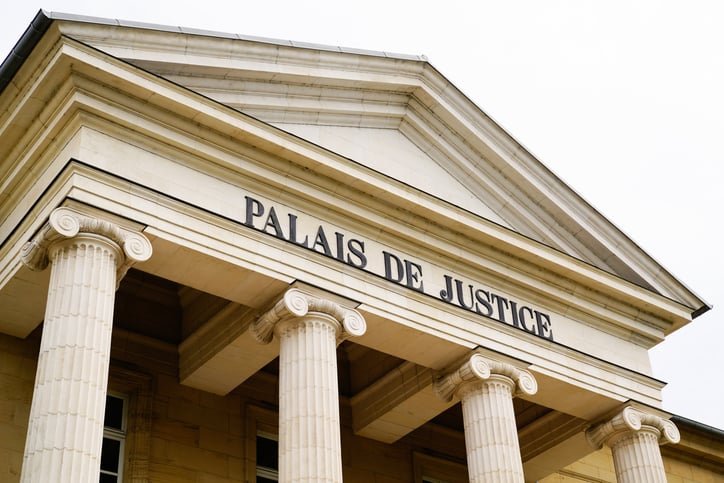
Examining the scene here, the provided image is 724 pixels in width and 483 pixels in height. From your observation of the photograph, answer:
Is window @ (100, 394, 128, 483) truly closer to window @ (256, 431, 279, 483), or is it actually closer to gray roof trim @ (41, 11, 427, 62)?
window @ (256, 431, 279, 483)

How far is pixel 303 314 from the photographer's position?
65.9 feet

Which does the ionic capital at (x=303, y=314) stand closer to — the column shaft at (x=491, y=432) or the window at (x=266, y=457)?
the column shaft at (x=491, y=432)

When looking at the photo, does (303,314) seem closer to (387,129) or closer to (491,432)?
(491,432)

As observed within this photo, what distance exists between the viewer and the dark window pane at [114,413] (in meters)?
22.2

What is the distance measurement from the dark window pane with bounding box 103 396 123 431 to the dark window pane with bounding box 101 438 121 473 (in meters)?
0.30

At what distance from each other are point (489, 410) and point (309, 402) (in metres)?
4.27

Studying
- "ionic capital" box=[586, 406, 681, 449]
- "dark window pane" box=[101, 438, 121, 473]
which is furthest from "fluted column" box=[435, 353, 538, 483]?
"dark window pane" box=[101, 438, 121, 473]

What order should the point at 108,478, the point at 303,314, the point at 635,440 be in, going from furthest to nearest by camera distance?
A: 1. the point at 635,440
2. the point at 108,478
3. the point at 303,314

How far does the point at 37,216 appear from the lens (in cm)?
1917

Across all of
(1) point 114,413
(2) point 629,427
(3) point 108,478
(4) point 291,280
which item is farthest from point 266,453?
(2) point 629,427

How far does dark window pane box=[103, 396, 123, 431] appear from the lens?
22.2 meters

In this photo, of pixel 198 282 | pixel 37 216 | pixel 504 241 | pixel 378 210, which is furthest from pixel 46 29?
pixel 504 241

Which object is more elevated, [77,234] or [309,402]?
[77,234]

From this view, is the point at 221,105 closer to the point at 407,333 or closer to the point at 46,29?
the point at 46,29
